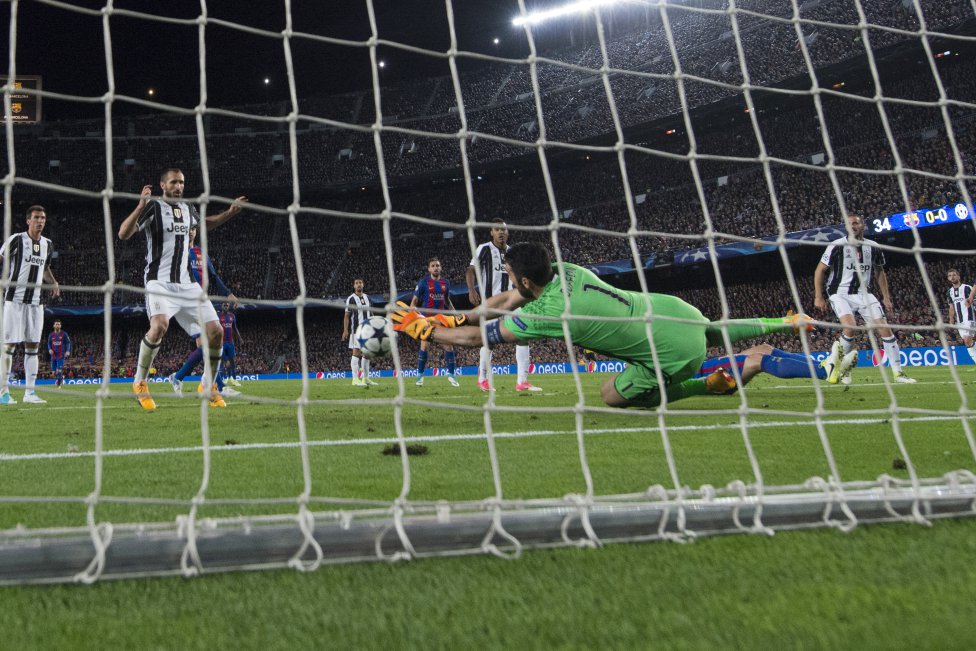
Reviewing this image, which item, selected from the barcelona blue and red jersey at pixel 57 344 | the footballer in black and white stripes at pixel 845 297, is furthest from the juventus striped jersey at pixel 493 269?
the barcelona blue and red jersey at pixel 57 344

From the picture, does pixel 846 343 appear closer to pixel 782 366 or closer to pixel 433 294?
pixel 782 366

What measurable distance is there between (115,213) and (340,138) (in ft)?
34.3

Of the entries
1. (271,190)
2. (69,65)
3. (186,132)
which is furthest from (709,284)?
(69,65)

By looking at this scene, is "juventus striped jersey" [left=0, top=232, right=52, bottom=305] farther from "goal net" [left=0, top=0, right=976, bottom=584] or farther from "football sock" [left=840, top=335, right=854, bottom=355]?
"football sock" [left=840, top=335, right=854, bottom=355]

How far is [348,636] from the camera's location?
122cm

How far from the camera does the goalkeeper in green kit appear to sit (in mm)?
4094

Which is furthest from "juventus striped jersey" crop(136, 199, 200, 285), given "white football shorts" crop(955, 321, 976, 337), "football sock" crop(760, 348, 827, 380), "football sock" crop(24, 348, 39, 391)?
"white football shorts" crop(955, 321, 976, 337)

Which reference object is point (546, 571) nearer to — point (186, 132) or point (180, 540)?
point (180, 540)

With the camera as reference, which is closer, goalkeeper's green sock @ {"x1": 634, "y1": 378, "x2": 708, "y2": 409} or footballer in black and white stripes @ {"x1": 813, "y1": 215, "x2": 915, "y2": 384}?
goalkeeper's green sock @ {"x1": 634, "y1": 378, "x2": 708, "y2": 409}

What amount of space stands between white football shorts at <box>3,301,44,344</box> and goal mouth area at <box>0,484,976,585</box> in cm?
778

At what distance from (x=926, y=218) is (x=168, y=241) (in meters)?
18.2

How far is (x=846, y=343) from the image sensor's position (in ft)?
27.5

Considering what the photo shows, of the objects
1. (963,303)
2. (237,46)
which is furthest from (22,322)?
(237,46)

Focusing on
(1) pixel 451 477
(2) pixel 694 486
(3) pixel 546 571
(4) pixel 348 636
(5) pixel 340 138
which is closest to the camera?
(4) pixel 348 636
